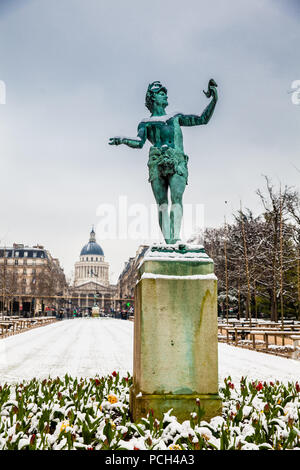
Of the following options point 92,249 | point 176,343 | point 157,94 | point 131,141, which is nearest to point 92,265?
point 92,249

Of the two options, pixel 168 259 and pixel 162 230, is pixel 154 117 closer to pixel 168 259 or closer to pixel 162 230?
pixel 162 230

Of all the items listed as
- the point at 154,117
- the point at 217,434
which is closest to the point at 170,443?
the point at 217,434

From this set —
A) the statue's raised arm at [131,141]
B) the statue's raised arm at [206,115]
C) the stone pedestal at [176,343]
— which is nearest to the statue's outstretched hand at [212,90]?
the statue's raised arm at [206,115]

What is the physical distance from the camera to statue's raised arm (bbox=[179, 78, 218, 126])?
5230mm

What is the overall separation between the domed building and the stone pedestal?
5368 inches

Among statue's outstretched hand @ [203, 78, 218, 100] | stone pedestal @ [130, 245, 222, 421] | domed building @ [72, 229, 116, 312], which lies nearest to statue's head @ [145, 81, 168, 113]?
statue's outstretched hand @ [203, 78, 218, 100]

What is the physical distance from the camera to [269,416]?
416 centimetres

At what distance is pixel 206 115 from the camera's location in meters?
5.31

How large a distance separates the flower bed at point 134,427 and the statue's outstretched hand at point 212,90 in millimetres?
3673

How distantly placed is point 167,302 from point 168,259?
0.48 metres

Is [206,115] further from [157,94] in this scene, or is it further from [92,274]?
[92,274]

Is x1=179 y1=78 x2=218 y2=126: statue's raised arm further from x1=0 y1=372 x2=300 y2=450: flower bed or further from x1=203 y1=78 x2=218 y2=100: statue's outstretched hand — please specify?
x1=0 y1=372 x2=300 y2=450: flower bed

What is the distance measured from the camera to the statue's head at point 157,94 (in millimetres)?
5547

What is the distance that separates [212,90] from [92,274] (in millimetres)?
153173
